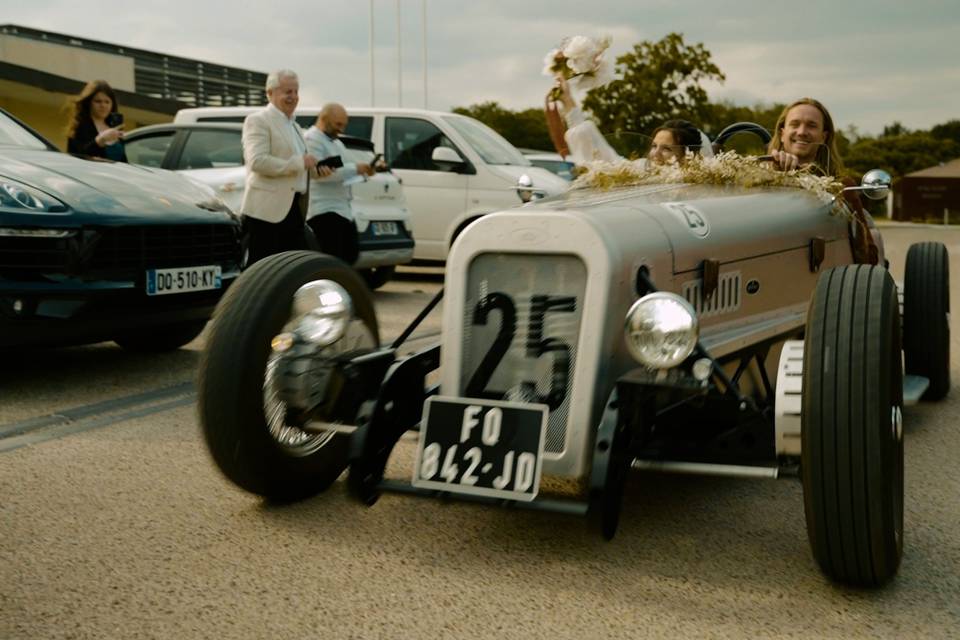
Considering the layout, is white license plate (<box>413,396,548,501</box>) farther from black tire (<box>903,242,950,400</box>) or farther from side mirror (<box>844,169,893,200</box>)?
black tire (<box>903,242,950,400</box>)

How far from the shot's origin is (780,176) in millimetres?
5074

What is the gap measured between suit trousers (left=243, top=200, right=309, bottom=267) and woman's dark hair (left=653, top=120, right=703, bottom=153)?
10.6 feet

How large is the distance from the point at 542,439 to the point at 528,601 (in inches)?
18.2

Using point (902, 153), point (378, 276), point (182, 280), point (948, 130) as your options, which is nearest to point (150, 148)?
point (378, 276)

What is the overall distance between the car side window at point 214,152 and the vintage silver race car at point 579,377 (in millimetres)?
5919

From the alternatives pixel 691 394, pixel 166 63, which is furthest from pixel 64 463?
pixel 166 63

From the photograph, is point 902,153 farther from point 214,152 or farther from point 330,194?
point 330,194

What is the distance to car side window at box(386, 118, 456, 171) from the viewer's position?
11594 mm

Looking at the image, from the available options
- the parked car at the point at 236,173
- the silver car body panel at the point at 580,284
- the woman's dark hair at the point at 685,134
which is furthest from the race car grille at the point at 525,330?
the parked car at the point at 236,173

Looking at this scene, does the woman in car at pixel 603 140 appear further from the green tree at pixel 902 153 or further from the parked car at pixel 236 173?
the green tree at pixel 902 153

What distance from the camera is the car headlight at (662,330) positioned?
3.23m

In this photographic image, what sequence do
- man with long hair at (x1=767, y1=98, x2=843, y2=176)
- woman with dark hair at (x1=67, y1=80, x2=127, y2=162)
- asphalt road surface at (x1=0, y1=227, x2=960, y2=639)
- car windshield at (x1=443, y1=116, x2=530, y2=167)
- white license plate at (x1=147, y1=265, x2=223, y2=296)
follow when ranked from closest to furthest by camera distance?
1. asphalt road surface at (x1=0, y1=227, x2=960, y2=639)
2. man with long hair at (x1=767, y1=98, x2=843, y2=176)
3. white license plate at (x1=147, y1=265, x2=223, y2=296)
4. woman with dark hair at (x1=67, y1=80, x2=127, y2=162)
5. car windshield at (x1=443, y1=116, x2=530, y2=167)

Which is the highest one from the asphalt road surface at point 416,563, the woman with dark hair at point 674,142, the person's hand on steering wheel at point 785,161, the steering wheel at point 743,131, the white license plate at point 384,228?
the steering wheel at point 743,131

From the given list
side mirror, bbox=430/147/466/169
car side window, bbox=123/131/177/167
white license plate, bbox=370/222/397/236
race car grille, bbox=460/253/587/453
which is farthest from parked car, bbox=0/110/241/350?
side mirror, bbox=430/147/466/169
